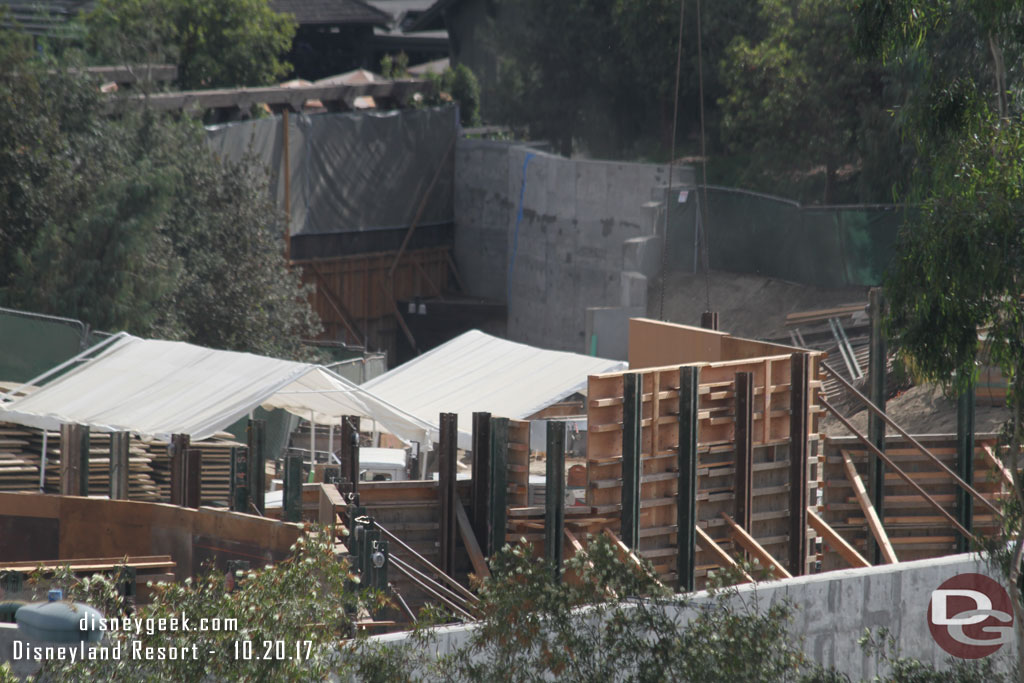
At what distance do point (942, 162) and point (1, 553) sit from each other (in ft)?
38.6

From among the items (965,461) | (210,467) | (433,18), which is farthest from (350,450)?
(433,18)

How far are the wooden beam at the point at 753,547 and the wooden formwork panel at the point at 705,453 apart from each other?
0.49 feet

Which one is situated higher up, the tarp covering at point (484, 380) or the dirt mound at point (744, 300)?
the dirt mound at point (744, 300)

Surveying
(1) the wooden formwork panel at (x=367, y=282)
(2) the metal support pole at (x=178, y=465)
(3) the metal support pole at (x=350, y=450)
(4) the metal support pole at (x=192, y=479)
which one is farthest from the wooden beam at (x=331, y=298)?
(3) the metal support pole at (x=350, y=450)

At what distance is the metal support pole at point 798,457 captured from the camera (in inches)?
610

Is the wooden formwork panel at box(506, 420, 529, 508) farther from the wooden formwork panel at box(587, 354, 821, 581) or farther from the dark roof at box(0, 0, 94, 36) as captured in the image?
the dark roof at box(0, 0, 94, 36)

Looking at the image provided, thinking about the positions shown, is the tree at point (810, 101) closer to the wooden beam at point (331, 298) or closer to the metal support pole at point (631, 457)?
the wooden beam at point (331, 298)

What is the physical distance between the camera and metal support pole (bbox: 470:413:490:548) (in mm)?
14836

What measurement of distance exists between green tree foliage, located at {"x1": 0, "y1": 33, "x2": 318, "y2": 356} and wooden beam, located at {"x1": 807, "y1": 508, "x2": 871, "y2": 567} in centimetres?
1678

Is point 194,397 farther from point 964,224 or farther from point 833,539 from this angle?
point 964,224

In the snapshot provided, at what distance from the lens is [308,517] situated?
50.6ft

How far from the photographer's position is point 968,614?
13812 millimetres

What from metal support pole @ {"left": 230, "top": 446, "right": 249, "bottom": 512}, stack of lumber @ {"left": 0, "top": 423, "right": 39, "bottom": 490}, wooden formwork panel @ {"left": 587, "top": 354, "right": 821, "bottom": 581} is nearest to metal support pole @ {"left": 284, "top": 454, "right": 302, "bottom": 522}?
metal support pole @ {"left": 230, "top": 446, "right": 249, "bottom": 512}

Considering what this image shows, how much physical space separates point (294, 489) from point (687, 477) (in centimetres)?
426
